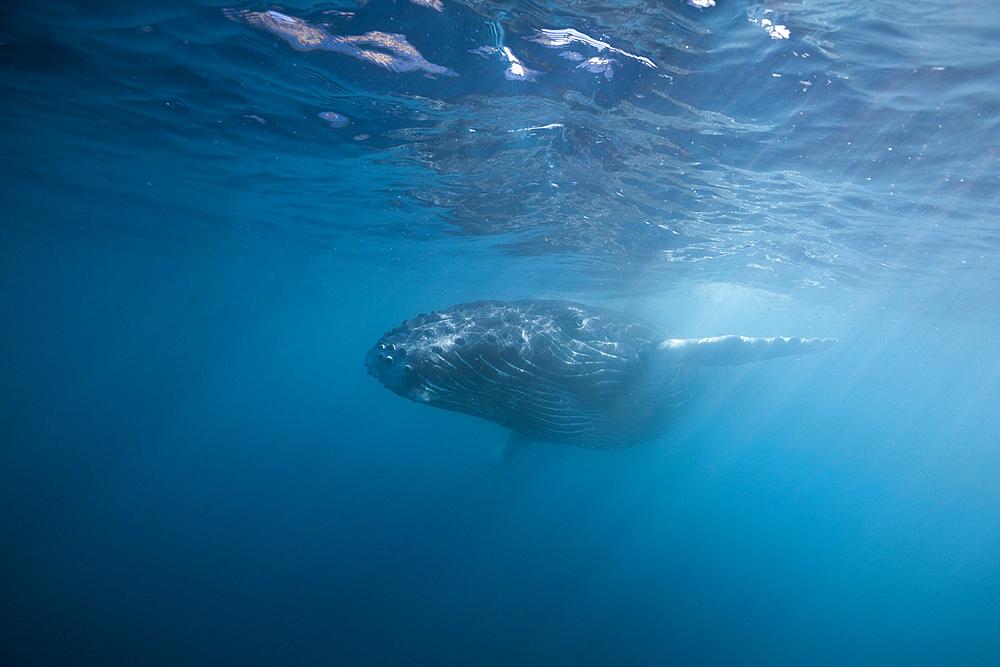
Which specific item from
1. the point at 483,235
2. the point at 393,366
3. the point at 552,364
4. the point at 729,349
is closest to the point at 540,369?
the point at 552,364

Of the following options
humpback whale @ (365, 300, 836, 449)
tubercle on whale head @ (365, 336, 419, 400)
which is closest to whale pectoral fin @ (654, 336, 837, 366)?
humpback whale @ (365, 300, 836, 449)

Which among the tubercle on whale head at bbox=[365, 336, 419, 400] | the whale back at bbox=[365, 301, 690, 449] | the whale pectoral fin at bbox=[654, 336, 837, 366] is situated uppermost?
the whale pectoral fin at bbox=[654, 336, 837, 366]

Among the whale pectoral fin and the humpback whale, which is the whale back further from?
the whale pectoral fin

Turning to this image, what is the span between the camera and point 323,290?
149 feet

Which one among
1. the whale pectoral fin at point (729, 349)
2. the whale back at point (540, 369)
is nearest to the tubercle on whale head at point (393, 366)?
the whale back at point (540, 369)

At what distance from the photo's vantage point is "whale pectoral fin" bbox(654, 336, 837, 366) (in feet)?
20.9

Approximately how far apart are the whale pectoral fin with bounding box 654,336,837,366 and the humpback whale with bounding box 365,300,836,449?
1 centimetres

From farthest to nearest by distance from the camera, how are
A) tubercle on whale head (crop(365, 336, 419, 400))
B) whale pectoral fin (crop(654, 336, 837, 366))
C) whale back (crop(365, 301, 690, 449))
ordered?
whale pectoral fin (crop(654, 336, 837, 366)), whale back (crop(365, 301, 690, 449)), tubercle on whale head (crop(365, 336, 419, 400))

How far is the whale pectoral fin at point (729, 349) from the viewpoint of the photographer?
636cm

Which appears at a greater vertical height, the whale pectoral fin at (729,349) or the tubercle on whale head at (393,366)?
the whale pectoral fin at (729,349)

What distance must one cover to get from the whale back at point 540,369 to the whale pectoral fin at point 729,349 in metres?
0.40

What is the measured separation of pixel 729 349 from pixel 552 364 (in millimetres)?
2637

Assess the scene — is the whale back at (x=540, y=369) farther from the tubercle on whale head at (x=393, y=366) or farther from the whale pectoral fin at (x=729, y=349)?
the whale pectoral fin at (x=729, y=349)

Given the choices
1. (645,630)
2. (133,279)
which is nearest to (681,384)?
(645,630)
